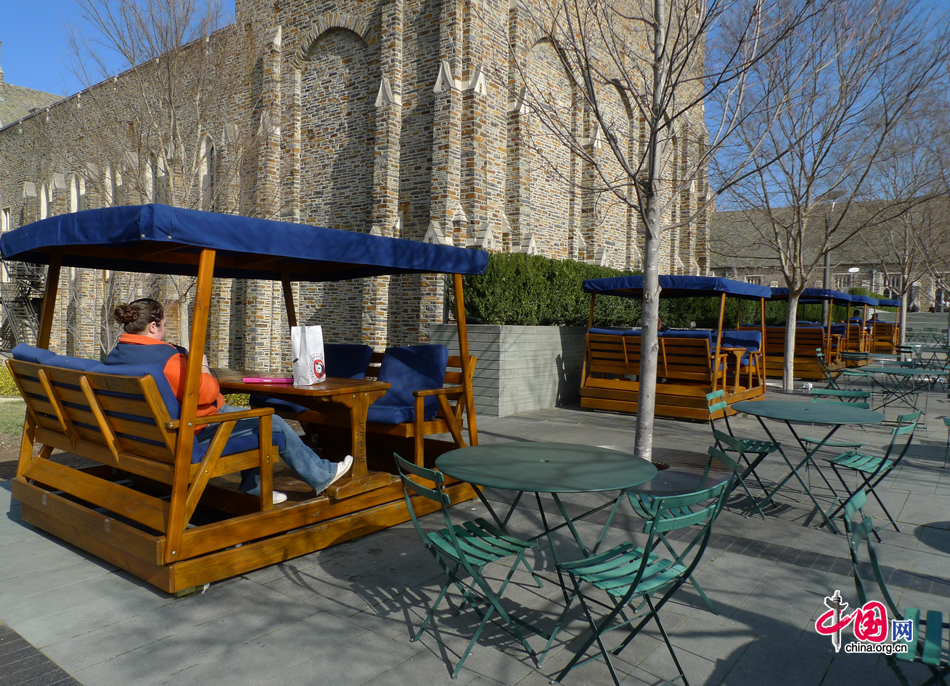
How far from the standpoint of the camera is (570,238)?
17.4 m

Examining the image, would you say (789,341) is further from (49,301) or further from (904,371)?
(49,301)

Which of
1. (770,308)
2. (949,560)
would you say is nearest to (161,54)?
(949,560)

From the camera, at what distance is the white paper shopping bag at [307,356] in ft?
15.6

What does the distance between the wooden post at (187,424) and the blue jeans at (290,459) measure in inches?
17.1

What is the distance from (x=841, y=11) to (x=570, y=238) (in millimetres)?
9031

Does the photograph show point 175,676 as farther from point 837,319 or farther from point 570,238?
point 837,319

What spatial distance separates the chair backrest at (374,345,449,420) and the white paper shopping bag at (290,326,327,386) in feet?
4.09

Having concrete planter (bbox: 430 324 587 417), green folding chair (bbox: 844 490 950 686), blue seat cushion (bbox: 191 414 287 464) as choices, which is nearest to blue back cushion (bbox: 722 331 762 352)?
concrete planter (bbox: 430 324 587 417)

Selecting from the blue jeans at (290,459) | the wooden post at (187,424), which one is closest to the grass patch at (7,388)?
the blue jeans at (290,459)

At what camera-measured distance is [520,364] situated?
10.3 m

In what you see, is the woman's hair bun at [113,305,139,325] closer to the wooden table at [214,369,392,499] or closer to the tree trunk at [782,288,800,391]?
the wooden table at [214,369,392,499]

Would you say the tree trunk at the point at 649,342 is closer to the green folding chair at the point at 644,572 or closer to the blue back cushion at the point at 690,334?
the green folding chair at the point at 644,572

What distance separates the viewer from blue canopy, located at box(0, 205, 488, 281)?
346 centimetres

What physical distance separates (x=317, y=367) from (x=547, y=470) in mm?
2197
